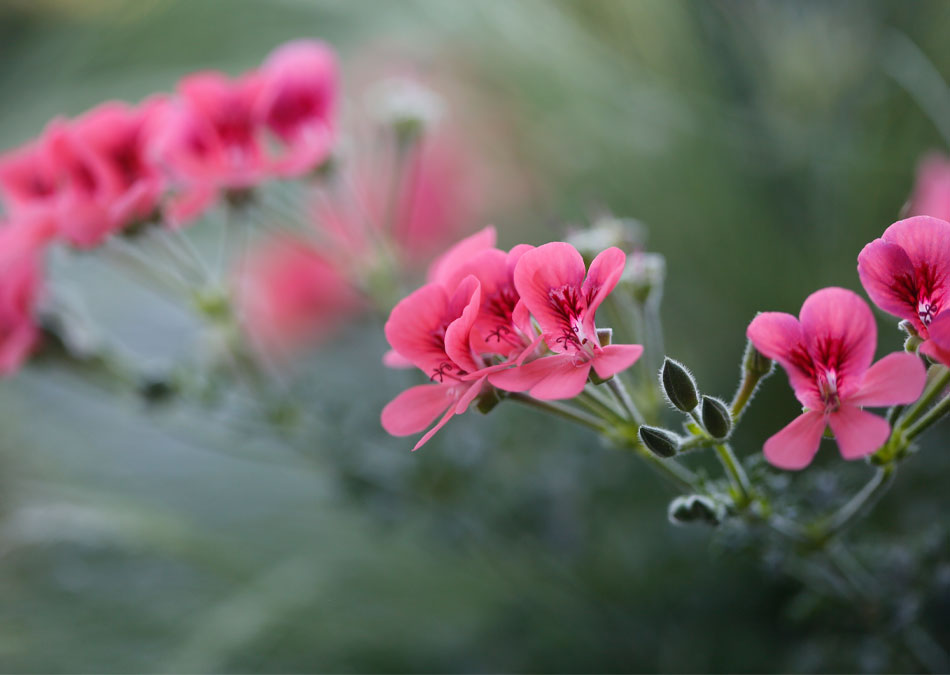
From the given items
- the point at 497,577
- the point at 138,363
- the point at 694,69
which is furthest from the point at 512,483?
the point at 694,69

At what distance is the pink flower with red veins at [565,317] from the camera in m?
0.19

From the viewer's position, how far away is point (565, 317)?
0.68ft

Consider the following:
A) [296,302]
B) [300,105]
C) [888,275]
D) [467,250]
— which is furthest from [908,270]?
[296,302]

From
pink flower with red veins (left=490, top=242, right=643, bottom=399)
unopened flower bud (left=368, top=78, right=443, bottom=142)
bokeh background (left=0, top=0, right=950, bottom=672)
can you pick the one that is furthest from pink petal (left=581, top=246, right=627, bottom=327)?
unopened flower bud (left=368, top=78, right=443, bottom=142)

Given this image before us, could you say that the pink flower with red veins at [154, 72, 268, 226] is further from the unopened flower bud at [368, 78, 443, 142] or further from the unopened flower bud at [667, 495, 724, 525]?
the unopened flower bud at [667, 495, 724, 525]

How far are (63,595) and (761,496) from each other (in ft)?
1.30

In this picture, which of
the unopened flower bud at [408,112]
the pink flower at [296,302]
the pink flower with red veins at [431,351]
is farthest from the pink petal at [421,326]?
the pink flower at [296,302]

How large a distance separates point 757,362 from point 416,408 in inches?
3.6

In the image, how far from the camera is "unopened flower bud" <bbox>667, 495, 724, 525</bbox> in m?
0.21

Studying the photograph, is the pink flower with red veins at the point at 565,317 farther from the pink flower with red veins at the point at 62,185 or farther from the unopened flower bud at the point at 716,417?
the pink flower with red veins at the point at 62,185

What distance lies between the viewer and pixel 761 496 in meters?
0.24

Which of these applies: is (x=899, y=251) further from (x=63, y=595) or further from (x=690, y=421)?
(x=63, y=595)

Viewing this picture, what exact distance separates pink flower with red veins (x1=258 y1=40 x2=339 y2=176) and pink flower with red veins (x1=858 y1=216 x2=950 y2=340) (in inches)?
9.1

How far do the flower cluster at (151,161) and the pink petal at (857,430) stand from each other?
0.78 ft
